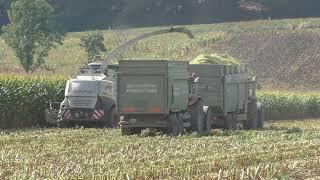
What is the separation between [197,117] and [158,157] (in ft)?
26.4

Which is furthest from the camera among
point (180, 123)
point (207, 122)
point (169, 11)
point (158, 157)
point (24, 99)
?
point (169, 11)

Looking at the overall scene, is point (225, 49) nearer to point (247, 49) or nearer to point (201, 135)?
point (247, 49)

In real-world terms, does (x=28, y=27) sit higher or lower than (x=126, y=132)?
higher

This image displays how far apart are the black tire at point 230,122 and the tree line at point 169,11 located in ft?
251

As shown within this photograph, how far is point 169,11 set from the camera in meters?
106

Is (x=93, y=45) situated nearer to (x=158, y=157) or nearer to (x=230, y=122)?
(x=230, y=122)

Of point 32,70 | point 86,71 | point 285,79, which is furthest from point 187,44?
point 86,71

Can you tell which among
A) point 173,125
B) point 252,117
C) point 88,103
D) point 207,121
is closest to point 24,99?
point 88,103

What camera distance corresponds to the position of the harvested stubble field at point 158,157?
1170 centimetres

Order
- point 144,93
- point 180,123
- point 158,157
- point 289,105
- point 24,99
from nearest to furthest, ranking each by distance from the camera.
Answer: point 158,157
point 144,93
point 180,123
point 24,99
point 289,105

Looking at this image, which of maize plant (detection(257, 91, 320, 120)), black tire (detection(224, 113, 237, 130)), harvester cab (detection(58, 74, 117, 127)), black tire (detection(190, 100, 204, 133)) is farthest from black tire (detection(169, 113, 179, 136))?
maize plant (detection(257, 91, 320, 120))

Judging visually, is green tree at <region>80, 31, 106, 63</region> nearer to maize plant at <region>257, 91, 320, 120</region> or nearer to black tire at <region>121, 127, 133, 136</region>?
maize plant at <region>257, 91, 320, 120</region>

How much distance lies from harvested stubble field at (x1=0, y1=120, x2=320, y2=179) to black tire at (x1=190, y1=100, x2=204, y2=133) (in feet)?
6.25

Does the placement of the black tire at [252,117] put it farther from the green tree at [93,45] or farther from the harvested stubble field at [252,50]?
the green tree at [93,45]
